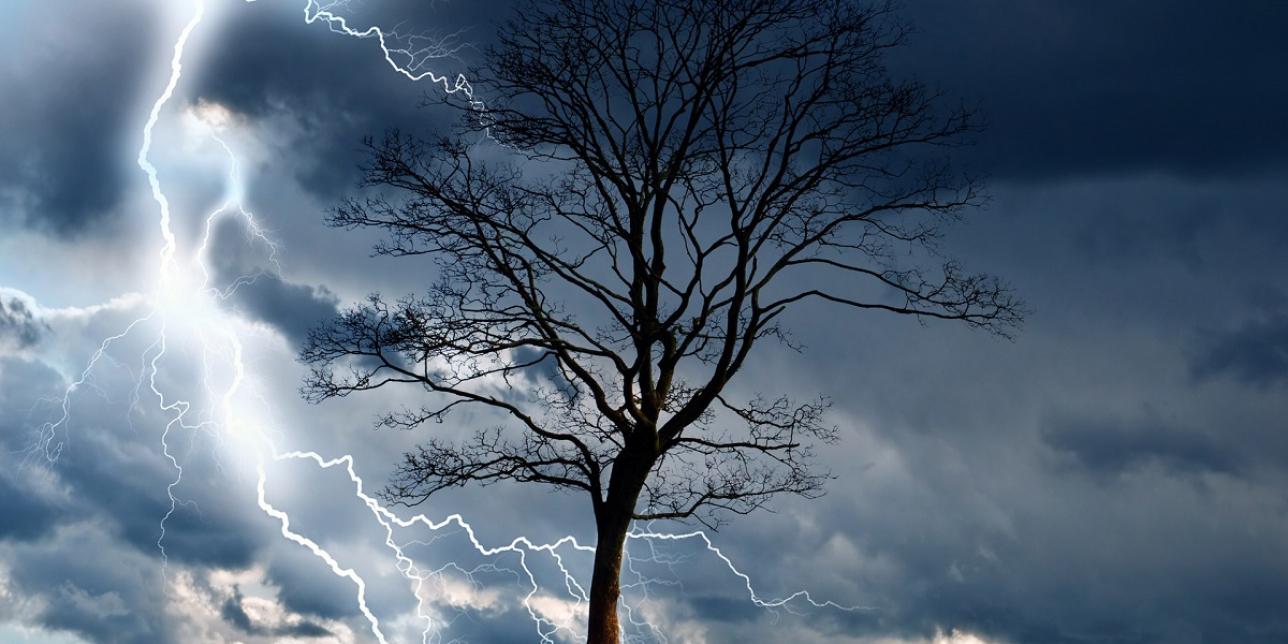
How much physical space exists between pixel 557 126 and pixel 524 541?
548cm

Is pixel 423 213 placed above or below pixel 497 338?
above

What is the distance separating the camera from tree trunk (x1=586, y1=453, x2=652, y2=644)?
1136 centimetres

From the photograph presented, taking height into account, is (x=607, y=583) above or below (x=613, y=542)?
below

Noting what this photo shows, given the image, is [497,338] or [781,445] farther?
[781,445]

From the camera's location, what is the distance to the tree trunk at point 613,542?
447 inches

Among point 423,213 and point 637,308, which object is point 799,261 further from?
point 423,213

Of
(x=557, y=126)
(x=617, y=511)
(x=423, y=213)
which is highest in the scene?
(x=557, y=126)

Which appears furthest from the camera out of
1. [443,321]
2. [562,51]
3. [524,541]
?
[524,541]

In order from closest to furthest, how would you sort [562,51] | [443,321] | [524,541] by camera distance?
[443,321]
[562,51]
[524,541]

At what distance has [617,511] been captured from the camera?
11531mm

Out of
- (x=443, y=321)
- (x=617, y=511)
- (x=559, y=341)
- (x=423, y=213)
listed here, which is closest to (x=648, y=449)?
(x=617, y=511)

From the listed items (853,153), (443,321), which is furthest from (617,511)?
(853,153)

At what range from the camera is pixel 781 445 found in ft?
40.4

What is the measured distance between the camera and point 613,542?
1150 centimetres
